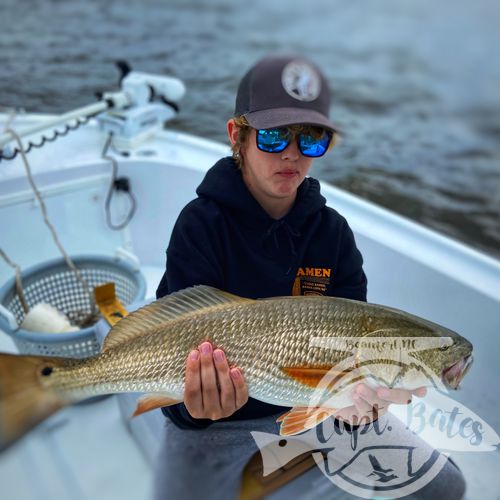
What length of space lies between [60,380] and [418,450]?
1.23 m

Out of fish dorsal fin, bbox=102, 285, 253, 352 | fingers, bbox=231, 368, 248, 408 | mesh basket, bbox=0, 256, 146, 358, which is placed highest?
fish dorsal fin, bbox=102, 285, 253, 352

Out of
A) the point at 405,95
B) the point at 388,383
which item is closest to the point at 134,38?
the point at 405,95

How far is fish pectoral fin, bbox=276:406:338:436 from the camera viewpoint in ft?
4.80

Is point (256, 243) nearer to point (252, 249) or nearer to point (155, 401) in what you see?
point (252, 249)

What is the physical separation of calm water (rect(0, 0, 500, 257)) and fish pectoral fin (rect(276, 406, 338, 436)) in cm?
495

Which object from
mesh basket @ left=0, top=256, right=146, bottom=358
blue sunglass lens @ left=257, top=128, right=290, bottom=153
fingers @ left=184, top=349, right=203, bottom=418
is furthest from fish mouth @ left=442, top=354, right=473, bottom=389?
mesh basket @ left=0, top=256, right=146, bottom=358

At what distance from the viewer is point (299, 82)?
1.49 m

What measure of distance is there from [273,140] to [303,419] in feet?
2.79

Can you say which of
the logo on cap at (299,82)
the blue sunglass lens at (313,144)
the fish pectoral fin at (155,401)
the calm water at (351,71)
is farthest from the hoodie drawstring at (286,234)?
the calm water at (351,71)

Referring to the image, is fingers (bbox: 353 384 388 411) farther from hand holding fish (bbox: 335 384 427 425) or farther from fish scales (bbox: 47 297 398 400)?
fish scales (bbox: 47 297 398 400)

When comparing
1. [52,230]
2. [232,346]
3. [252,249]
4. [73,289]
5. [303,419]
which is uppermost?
[252,249]

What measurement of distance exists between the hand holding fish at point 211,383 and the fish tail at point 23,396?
0.38 metres

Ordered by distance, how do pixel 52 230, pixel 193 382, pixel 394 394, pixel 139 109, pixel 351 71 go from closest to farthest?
pixel 193 382, pixel 394 394, pixel 52 230, pixel 139 109, pixel 351 71

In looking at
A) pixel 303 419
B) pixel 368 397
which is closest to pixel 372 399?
pixel 368 397
